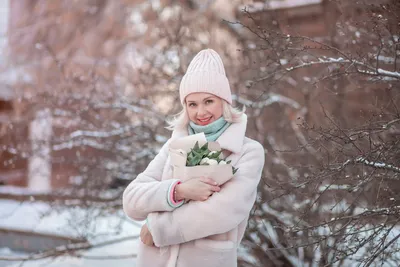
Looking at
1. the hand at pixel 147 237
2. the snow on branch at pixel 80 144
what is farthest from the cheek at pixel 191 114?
the snow on branch at pixel 80 144

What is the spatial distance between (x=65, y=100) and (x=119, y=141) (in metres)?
0.83

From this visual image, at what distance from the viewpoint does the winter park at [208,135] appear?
2434 mm

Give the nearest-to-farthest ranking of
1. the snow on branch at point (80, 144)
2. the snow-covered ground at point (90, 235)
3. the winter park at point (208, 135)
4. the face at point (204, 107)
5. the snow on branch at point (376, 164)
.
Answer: the winter park at point (208, 135) → the face at point (204, 107) → the snow on branch at point (376, 164) → the snow-covered ground at point (90, 235) → the snow on branch at point (80, 144)

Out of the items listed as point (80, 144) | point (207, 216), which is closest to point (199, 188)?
point (207, 216)

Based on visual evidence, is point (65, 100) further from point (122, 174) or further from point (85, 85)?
point (122, 174)

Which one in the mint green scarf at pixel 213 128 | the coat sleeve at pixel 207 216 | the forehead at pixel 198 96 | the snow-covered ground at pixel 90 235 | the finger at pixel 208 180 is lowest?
the snow-covered ground at pixel 90 235

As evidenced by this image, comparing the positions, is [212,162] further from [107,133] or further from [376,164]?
[107,133]

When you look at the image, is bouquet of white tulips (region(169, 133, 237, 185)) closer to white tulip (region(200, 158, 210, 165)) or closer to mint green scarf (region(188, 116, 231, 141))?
white tulip (region(200, 158, 210, 165))

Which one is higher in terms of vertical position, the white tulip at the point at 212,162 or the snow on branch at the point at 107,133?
the snow on branch at the point at 107,133

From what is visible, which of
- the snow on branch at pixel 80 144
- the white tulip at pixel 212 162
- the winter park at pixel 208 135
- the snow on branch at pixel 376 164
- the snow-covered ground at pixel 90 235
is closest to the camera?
the white tulip at pixel 212 162

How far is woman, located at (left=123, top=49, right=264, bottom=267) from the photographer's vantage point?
7.56 ft

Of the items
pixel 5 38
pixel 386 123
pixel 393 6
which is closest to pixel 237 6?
pixel 393 6

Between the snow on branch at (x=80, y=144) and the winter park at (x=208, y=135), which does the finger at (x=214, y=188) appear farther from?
the snow on branch at (x=80, y=144)

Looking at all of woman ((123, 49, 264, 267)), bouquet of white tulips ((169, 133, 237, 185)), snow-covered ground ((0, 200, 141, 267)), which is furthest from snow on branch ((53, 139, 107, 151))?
bouquet of white tulips ((169, 133, 237, 185))
